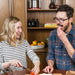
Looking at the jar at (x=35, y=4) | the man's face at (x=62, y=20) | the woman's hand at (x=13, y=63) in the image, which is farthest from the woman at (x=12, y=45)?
the jar at (x=35, y=4)

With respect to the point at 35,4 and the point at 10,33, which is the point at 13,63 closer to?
the point at 10,33

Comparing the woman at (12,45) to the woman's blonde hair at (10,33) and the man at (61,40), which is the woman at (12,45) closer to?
the woman's blonde hair at (10,33)

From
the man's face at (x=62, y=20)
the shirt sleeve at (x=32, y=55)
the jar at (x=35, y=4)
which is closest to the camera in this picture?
the shirt sleeve at (x=32, y=55)

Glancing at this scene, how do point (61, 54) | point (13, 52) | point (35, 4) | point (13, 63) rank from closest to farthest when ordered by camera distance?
1. point (13, 63)
2. point (13, 52)
3. point (61, 54)
4. point (35, 4)

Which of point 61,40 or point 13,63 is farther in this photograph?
point 61,40

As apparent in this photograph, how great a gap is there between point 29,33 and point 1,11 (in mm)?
760

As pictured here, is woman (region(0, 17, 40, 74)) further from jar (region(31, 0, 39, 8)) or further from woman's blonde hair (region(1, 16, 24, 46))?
jar (region(31, 0, 39, 8))

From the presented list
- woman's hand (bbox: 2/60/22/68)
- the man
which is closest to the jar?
the man

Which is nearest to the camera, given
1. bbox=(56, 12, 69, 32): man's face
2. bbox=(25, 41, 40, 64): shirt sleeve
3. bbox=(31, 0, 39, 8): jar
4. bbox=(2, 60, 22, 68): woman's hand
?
bbox=(2, 60, 22, 68): woman's hand

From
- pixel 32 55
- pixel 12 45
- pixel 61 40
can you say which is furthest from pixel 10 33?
pixel 61 40

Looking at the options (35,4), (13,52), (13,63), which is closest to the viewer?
(13,63)

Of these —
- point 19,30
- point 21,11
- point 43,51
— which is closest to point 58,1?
point 21,11

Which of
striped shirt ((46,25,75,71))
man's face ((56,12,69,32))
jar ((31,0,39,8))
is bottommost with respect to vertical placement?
striped shirt ((46,25,75,71))

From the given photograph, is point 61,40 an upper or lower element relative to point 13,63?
upper
